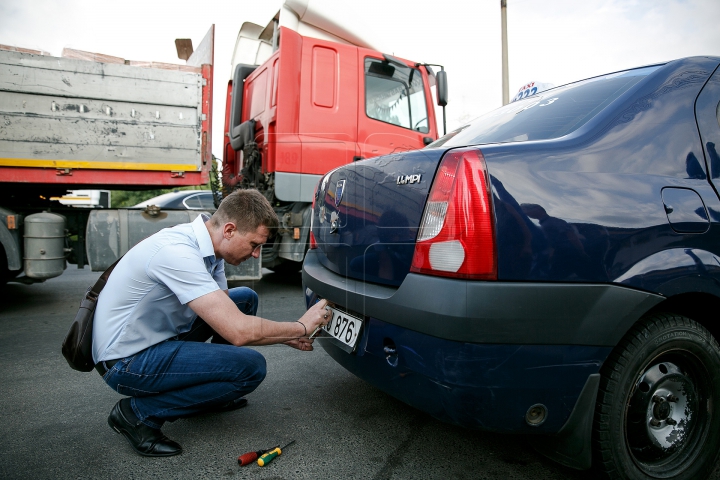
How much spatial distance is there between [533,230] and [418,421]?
1.24 metres

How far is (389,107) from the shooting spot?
5438 mm

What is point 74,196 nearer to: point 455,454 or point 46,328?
point 46,328

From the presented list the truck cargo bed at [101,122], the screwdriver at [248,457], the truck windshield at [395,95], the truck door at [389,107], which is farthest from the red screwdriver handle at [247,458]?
the truck windshield at [395,95]

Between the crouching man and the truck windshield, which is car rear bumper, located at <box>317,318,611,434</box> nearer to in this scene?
the crouching man

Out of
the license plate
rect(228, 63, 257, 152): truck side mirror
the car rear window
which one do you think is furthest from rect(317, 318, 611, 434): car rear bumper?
rect(228, 63, 257, 152): truck side mirror

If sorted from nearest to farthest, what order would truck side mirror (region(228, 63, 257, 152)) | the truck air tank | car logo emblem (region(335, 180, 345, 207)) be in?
car logo emblem (region(335, 180, 345, 207)) → the truck air tank → truck side mirror (region(228, 63, 257, 152))

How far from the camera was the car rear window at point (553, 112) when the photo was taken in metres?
1.85

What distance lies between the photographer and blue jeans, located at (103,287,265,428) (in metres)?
1.98

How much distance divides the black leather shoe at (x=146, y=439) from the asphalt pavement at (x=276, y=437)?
1.7 inches

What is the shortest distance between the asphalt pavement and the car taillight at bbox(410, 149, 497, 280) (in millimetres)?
876

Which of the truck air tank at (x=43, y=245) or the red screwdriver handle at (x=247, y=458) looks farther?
the truck air tank at (x=43, y=245)

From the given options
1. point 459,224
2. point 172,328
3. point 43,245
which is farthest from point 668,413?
point 43,245

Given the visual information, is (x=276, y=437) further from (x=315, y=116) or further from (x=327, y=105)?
(x=327, y=105)

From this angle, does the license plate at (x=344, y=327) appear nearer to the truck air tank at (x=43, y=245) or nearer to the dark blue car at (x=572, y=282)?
the dark blue car at (x=572, y=282)
